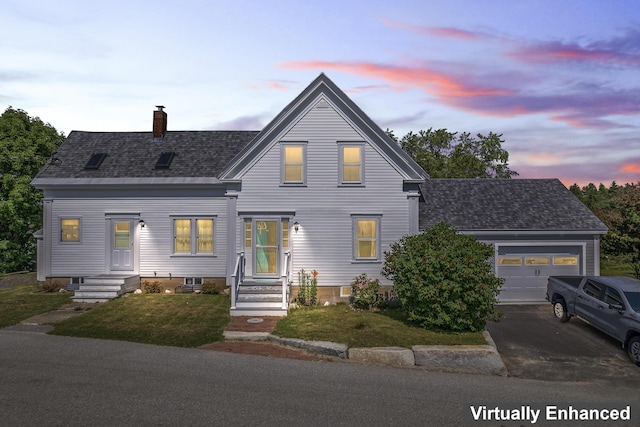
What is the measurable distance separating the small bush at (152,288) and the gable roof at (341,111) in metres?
6.09

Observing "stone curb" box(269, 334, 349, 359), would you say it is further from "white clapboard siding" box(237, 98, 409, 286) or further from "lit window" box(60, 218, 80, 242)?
"lit window" box(60, 218, 80, 242)

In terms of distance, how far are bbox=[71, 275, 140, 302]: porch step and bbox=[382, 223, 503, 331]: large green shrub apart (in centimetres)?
1175

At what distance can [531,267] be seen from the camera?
60.5 feet

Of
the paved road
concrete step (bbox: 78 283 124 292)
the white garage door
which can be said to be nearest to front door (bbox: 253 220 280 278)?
concrete step (bbox: 78 283 124 292)

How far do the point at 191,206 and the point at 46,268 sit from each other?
7213 millimetres

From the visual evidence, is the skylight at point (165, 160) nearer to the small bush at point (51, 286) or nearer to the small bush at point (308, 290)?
the small bush at point (51, 286)

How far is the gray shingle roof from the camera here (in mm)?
20000

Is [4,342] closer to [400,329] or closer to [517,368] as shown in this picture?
[400,329]

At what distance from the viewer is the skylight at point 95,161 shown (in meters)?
20.2

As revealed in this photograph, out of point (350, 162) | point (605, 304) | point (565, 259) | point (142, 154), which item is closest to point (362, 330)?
point (605, 304)

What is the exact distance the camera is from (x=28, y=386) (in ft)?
27.7

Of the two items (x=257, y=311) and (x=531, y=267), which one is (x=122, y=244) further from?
(x=531, y=267)

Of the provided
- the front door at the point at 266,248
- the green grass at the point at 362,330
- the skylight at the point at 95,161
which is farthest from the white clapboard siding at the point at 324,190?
the skylight at the point at 95,161

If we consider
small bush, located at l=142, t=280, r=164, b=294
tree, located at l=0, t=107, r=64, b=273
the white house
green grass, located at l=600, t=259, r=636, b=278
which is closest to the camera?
the white house
